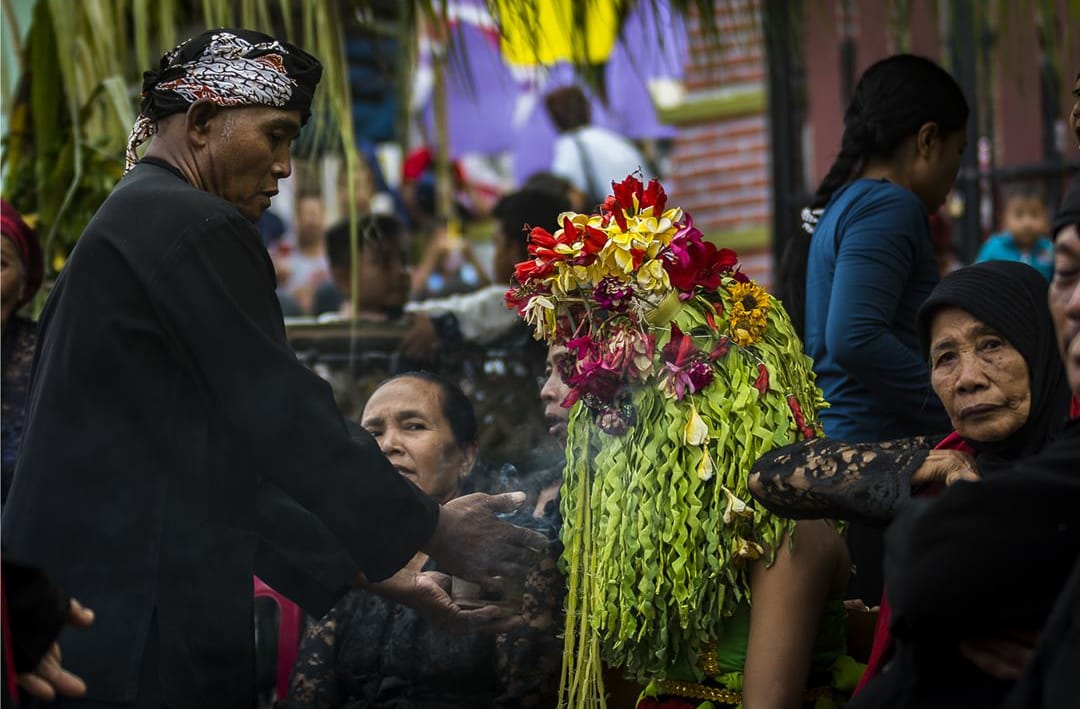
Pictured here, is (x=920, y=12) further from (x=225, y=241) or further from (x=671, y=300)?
(x=225, y=241)

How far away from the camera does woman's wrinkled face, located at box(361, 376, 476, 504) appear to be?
432 centimetres

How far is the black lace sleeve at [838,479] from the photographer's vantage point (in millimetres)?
3070

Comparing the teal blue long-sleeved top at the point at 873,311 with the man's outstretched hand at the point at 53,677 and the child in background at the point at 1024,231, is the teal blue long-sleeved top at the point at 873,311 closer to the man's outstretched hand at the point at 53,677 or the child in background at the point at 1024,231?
the man's outstretched hand at the point at 53,677

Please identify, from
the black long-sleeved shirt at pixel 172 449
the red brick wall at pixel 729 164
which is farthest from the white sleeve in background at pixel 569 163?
the black long-sleeved shirt at pixel 172 449

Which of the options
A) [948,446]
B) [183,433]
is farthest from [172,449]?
[948,446]

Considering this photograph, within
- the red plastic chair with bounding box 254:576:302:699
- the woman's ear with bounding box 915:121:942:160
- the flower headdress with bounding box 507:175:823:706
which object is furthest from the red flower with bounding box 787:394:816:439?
the red plastic chair with bounding box 254:576:302:699

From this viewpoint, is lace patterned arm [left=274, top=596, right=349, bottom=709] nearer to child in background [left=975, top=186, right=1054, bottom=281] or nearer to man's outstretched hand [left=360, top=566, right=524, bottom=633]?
man's outstretched hand [left=360, top=566, right=524, bottom=633]

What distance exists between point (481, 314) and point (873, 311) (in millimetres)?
2427

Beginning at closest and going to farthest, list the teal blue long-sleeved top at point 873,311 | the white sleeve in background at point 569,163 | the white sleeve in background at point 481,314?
1. the teal blue long-sleeved top at point 873,311
2. the white sleeve in background at point 481,314
3. the white sleeve in background at point 569,163

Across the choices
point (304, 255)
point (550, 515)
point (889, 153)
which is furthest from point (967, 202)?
point (304, 255)

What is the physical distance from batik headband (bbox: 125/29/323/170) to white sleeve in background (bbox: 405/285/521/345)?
2735 millimetres

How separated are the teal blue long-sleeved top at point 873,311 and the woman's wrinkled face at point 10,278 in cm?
230

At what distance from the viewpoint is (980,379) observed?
10.9 ft

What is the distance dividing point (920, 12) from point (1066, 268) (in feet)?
19.2
